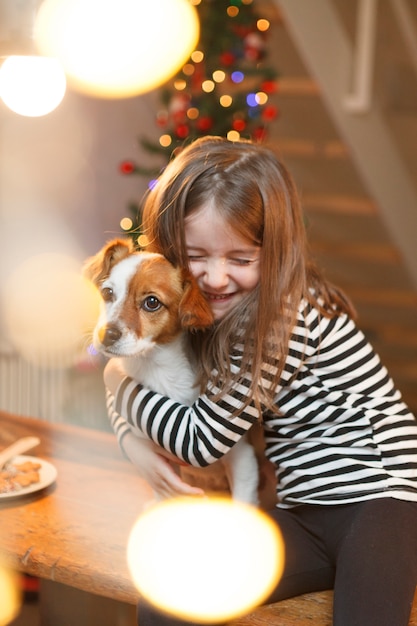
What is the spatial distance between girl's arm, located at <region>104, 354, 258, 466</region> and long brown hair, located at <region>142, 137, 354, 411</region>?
3 centimetres

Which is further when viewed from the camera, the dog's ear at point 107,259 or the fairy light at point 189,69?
the fairy light at point 189,69

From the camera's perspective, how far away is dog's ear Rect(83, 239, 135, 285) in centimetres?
148

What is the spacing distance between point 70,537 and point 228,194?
0.76 metres

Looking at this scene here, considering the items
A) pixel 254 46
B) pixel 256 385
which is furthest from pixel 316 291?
pixel 254 46

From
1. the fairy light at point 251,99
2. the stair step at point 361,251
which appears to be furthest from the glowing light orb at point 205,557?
the stair step at point 361,251

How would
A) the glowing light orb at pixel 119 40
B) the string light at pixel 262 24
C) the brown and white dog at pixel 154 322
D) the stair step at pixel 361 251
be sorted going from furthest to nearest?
1. the stair step at pixel 361 251
2. the glowing light orb at pixel 119 40
3. the string light at pixel 262 24
4. the brown and white dog at pixel 154 322

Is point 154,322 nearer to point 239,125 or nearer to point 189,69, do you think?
point 239,125

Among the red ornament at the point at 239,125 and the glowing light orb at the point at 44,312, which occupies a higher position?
the red ornament at the point at 239,125

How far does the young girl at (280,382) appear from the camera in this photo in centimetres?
144

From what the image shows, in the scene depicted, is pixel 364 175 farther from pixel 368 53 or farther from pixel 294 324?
pixel 294 324

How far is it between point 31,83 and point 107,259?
39 centimetres

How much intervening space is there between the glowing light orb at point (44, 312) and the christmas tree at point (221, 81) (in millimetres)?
481

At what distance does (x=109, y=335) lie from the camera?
1.37 meters

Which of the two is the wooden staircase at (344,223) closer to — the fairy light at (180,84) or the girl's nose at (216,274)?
the fairy light at (180,84)
